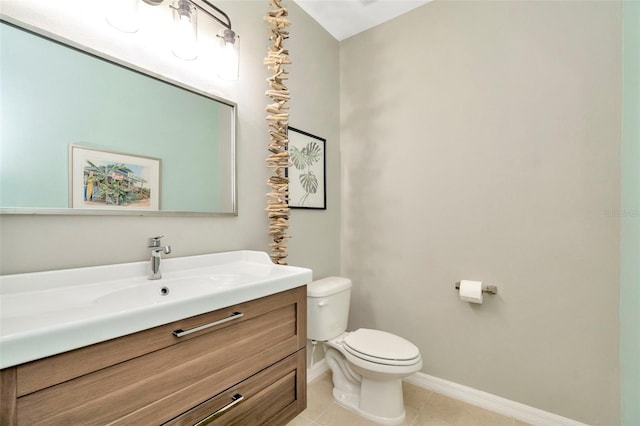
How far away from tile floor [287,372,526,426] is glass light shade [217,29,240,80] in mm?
1911

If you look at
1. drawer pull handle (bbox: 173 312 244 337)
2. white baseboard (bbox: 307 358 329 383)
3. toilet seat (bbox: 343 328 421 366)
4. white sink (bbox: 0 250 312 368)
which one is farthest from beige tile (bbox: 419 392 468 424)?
drawer pull handle (bbox: 173 312 244 337)

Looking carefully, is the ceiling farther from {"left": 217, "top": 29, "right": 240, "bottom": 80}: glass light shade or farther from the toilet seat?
the toilet seat

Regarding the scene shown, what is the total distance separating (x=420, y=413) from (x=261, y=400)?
1.11 meters

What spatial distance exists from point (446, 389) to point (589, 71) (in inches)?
78.0

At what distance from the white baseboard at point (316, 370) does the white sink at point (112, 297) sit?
0.99 meters

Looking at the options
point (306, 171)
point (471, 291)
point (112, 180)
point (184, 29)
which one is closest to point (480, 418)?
point (471, 291)

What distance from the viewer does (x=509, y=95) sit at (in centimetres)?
169

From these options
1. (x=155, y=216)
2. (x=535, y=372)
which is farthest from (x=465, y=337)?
(x=155, y=216)

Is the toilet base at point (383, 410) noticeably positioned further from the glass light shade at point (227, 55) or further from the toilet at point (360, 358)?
the glass light shade at point (227, 55)

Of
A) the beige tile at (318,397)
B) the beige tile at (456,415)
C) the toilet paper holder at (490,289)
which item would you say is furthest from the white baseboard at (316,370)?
the toilet paper holder at (490,289)

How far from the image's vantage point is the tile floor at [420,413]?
1611 millimetres

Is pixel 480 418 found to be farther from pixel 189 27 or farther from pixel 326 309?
pixel 189 27

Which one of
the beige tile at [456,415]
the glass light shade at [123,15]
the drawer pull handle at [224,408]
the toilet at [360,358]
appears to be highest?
the glass light shade at [123,15]

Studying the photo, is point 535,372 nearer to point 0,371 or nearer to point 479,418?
point 479,418
